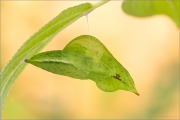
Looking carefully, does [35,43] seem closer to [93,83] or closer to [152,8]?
[152,8]

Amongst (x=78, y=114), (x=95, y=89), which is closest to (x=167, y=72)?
(x=95, y=89)

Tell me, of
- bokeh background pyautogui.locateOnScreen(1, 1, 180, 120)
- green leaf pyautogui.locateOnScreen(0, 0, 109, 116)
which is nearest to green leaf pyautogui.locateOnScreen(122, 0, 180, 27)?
green leaf pyautogui.locateOnScreen(0, 0, 109, 116)

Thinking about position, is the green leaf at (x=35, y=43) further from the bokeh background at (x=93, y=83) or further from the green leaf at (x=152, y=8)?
the bokeh background at (x=93, y=83)

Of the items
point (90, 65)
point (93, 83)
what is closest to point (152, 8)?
point (90, 65)

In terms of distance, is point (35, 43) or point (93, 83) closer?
point (35, 43)

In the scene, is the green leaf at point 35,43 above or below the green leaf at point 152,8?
below

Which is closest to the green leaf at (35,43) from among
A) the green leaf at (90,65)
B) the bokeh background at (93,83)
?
the green leaf at (90,65)

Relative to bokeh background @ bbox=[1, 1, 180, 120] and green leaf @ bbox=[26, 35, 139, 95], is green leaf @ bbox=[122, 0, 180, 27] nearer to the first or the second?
green leaf @ bbox=[26, 35, 139, 95]

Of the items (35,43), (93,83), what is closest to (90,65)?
(35,43)
